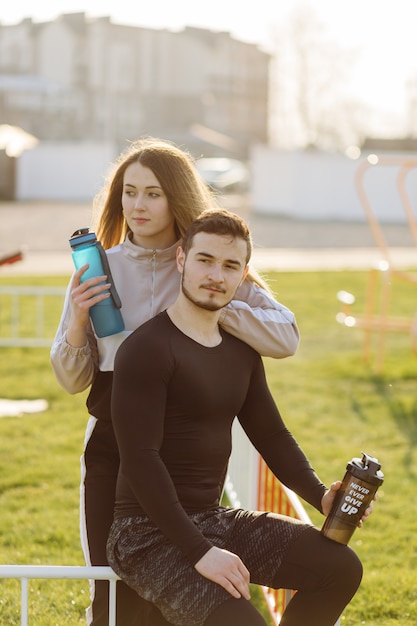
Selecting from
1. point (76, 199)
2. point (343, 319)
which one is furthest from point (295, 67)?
point (343, 319)

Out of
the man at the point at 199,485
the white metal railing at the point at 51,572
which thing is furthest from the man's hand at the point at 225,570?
the white metal railing at the point at 51,572

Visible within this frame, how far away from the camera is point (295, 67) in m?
59.7

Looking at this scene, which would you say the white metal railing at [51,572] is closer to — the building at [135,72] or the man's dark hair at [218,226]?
the man's dark hair at [218,226]

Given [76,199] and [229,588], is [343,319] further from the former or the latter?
[76,199]

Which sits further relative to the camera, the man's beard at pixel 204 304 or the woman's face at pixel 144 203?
the woman's face at pixel 144 203

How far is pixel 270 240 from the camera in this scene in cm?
2489

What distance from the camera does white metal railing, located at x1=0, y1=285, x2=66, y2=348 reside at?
10.9 m

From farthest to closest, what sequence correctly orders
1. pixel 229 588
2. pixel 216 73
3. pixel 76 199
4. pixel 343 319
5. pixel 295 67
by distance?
1. pixel 216 73
2. pixel 295 67
3. pixel 76 199
4. pixel 343 319
5. pixel 229 588

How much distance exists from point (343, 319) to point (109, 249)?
20.1ft

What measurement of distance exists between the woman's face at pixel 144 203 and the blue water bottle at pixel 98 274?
0.58ft

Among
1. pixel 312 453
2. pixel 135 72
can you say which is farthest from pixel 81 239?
pixel 135 72

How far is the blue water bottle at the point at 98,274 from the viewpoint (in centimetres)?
304

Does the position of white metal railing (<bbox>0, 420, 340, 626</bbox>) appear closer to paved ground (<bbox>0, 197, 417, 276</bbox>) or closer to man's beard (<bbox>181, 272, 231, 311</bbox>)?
man's beard (<bbox>181, 272, 231, 311</bbox>)

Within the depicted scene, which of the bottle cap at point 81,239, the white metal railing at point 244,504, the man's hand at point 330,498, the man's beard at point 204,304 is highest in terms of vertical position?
the bottle cap at point 81,239
